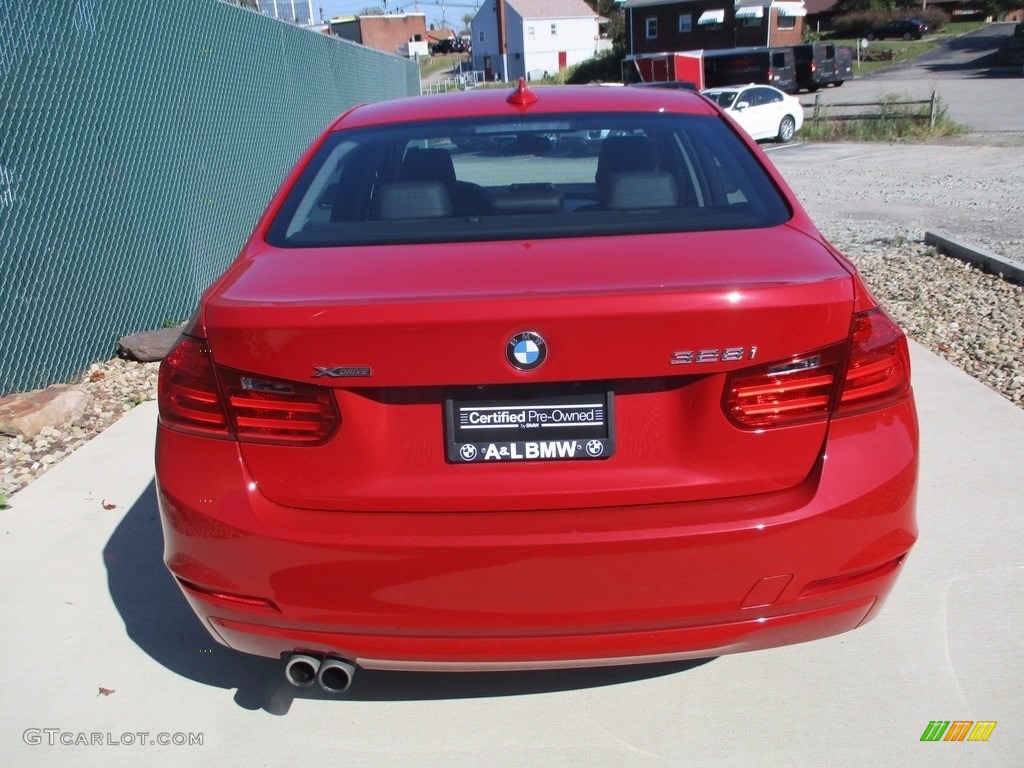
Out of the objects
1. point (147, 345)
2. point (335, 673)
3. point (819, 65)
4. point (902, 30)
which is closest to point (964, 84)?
point (819, 65)

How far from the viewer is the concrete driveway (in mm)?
2695

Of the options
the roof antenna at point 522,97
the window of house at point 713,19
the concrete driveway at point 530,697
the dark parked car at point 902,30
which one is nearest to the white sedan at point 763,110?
the roof antenna at point 522,97

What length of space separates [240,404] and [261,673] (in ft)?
3.87

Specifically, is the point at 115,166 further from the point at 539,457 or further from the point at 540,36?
the point at 540,36

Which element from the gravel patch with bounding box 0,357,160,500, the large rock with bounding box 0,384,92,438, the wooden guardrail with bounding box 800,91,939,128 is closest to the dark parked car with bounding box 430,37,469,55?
the wooden guardrail with bounding box 800,91,939,128

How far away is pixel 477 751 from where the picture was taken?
2695 millimetres

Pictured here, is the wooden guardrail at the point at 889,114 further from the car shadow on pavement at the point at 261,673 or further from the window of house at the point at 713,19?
the window of house at the point at 713,19

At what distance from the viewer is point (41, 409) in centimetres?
515

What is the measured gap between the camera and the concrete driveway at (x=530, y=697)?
270 cm

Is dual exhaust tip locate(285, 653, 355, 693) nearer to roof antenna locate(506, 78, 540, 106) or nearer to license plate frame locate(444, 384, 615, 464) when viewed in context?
license plate frame locate(444, 384, 615, 464)

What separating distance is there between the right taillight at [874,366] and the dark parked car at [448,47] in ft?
382

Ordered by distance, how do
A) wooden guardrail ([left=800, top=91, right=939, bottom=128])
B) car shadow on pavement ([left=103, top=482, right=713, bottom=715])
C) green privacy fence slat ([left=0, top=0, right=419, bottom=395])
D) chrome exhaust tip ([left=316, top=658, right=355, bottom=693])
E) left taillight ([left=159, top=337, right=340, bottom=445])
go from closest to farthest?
left taillight ([left=159, top=337, right=340, bottom=445]) < chrome exhaust tip ([left=316, top=658, right=355, bottom=693]) < car shadow on pavement ([left=103, top=482, right=713, bottom=715]) < green privacy fence slat ([left=0, top=0, right=419, bottom=395]) < wooden guardrail ([left=800, top=91, right=939, bottom=128])

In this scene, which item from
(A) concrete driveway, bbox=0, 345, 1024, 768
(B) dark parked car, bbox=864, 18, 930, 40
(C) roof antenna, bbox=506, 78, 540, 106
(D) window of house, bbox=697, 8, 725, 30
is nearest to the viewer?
(A) concrete driveway, bbox=0, 345, 1024, 768

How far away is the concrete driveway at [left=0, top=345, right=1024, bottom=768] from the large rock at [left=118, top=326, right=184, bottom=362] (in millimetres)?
2711
